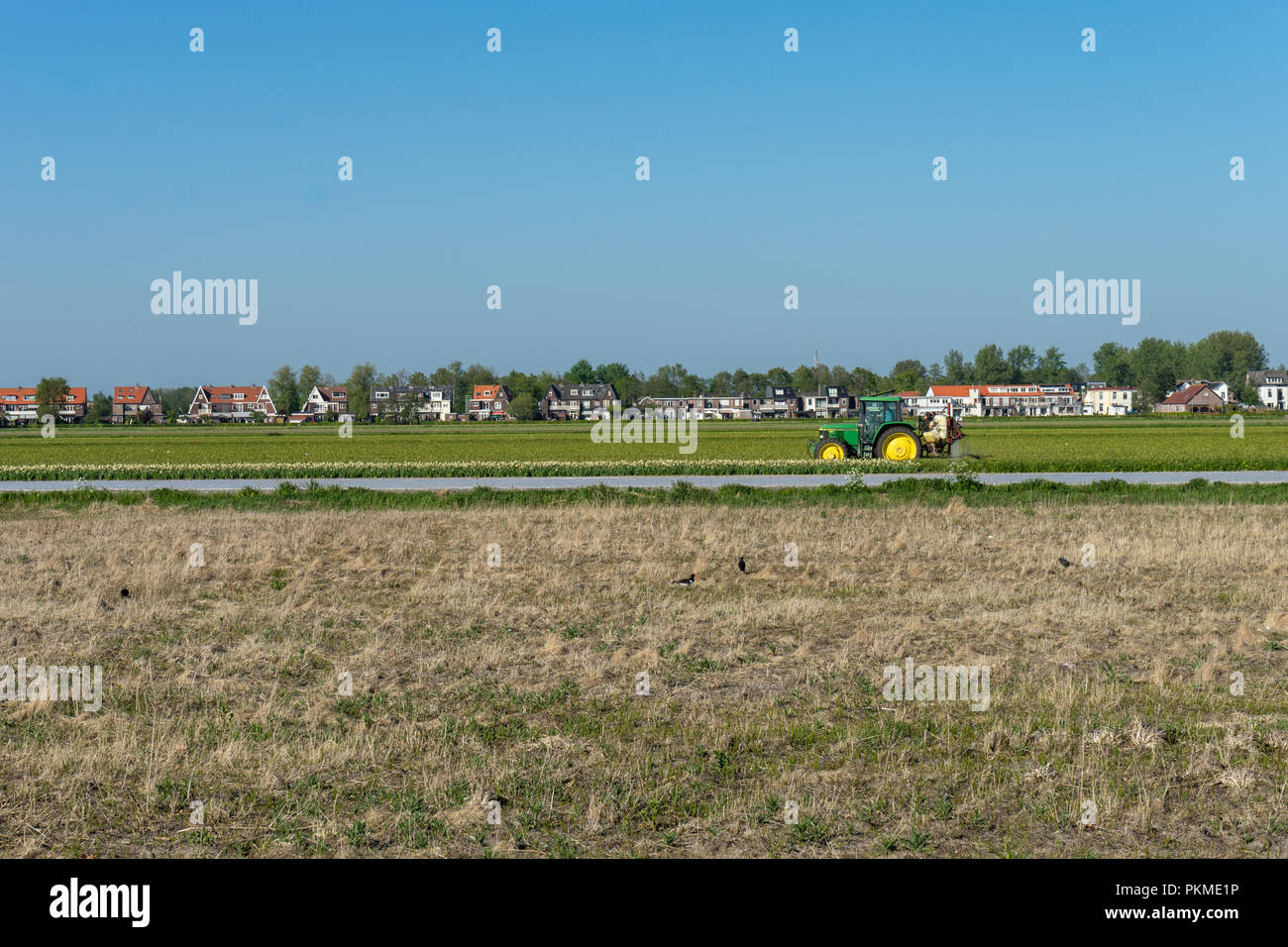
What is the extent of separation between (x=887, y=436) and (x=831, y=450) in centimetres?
277

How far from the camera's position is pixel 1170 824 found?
7.61m

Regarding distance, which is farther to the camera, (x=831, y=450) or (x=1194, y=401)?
(x=1194, y=401)

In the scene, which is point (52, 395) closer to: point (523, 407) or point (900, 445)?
point (523, 407)

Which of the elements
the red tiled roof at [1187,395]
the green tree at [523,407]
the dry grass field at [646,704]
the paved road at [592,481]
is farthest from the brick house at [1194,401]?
the dry grass field at [646,704]

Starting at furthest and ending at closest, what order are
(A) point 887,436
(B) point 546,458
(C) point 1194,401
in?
(C) point 1194,401 → (B) point 546,458 → (A) point 887,436

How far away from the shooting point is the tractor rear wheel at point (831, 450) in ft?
155

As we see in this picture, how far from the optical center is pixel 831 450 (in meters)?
47.4

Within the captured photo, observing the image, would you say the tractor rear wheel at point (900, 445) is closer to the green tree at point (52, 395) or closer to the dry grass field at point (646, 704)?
the dry grass field at point (646, 704)

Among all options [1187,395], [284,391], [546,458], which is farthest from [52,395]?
[1187,395]

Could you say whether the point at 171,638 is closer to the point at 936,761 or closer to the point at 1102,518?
the point at 936,761

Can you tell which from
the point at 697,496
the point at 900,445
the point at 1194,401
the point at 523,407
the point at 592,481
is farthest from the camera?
the point at 1194,401

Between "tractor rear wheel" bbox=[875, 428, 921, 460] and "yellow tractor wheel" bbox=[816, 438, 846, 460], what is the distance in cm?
205
